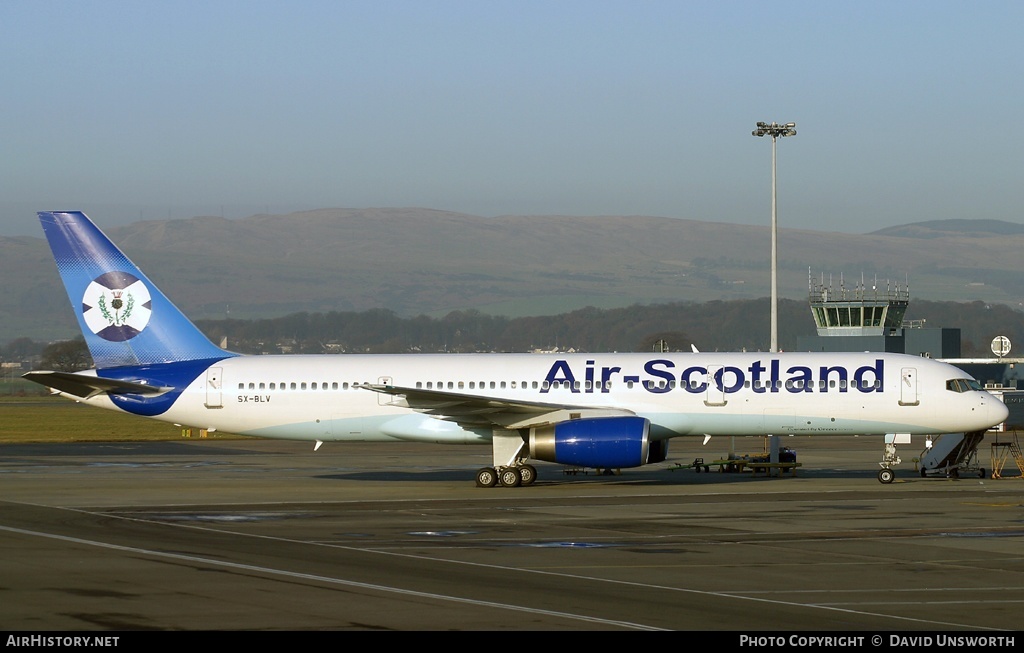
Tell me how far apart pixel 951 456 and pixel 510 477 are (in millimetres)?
13986

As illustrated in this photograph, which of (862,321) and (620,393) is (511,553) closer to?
(620,393)

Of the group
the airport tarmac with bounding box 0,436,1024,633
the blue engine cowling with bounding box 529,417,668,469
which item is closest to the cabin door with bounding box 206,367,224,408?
the airport tarmac with bounding box 0,436,1024,633

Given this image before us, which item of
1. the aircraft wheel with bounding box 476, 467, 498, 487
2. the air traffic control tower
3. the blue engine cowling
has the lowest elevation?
the aircraft wheel with bounding box 476, 467, 498, 487

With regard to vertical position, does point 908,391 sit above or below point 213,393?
above

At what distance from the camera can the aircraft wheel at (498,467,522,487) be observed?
1409 inches

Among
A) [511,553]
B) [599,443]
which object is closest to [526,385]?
[599,443]

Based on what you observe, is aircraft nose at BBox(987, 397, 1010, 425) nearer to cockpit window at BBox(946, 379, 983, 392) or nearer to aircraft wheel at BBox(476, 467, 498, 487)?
cockpit window at BBox(946, 379, 983, 392)

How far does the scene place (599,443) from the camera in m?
33.7

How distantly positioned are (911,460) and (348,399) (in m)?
22.2

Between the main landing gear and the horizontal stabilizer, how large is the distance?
389 inches

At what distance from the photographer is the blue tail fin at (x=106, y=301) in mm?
37562

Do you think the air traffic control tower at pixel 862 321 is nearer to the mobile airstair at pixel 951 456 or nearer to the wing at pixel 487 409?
the mobile airstair at pixel 951 456

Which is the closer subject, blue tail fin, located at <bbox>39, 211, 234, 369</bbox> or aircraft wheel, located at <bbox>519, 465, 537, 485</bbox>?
aircraft wheel, located at <bbox>519, 465, 537, 485</bbox>

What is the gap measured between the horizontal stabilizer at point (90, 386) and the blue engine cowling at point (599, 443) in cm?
1199
